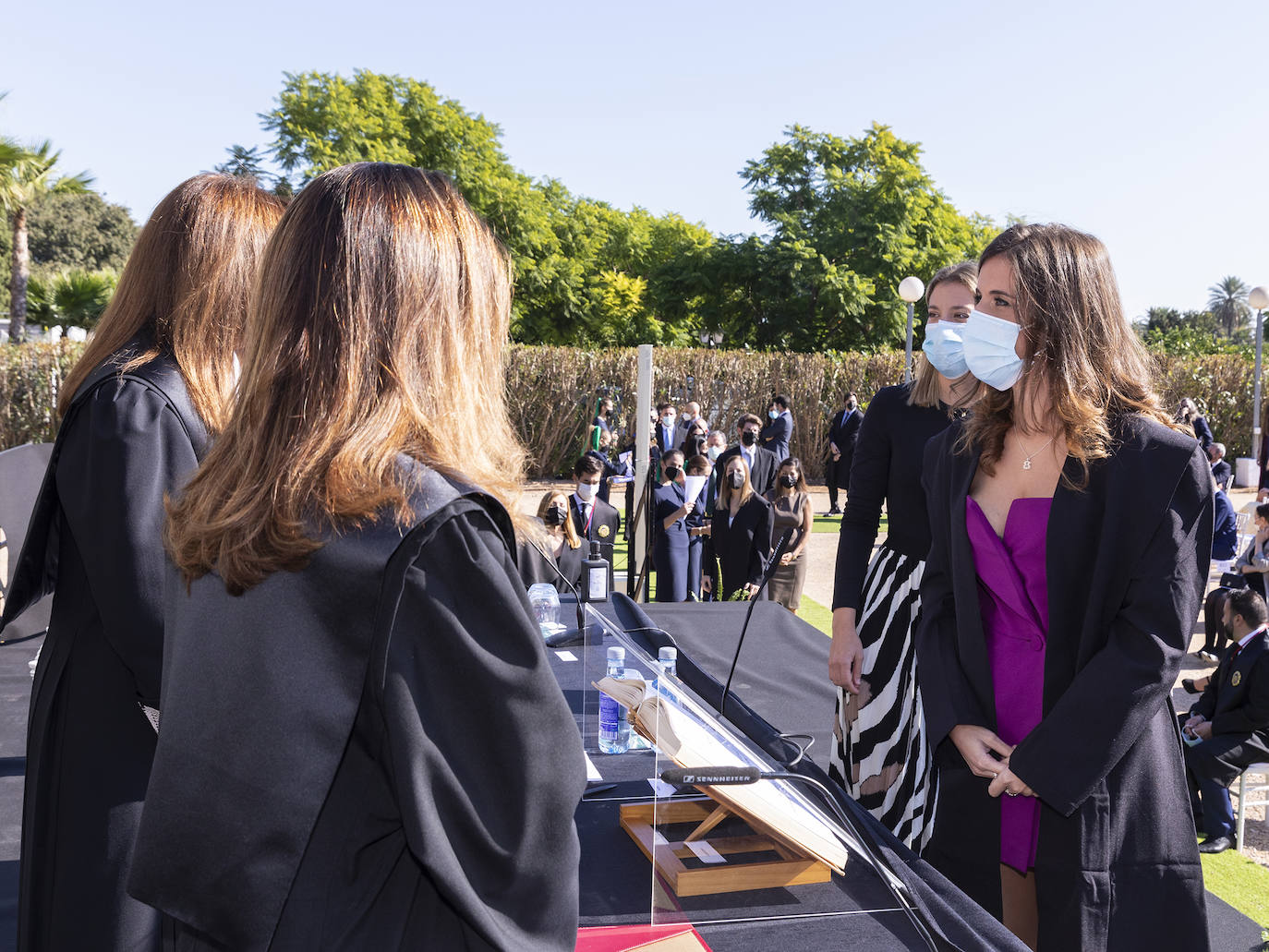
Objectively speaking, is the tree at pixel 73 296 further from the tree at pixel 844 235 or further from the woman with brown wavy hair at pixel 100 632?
the woman with brown wavy hair at pixel 100 632

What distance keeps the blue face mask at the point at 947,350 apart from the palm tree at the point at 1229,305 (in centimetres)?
10960

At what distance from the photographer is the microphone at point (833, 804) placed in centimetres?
160

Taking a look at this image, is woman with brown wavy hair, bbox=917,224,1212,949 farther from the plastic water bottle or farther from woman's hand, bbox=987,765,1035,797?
the plastic water bottle

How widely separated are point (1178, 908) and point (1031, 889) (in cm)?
27

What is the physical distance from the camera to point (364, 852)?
102 centimetres

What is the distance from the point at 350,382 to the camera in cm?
106

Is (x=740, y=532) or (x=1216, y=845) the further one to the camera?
(x=740, y=532)

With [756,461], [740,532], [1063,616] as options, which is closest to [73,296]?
[756,461]

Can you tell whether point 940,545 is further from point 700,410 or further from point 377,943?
point 700,410

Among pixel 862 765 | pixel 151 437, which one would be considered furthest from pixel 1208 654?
pixel 151 437

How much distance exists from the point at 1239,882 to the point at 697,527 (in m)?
5.56

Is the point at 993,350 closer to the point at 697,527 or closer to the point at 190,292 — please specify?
the point at 190,292

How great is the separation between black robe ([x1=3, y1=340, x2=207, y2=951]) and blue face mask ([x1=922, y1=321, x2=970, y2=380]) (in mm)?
1777

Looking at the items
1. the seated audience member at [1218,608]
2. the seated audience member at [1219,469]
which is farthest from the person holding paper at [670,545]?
the seated audience member at [1219,469]
